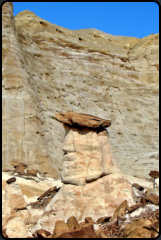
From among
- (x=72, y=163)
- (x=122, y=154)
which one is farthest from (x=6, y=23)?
(x=72, y=163)

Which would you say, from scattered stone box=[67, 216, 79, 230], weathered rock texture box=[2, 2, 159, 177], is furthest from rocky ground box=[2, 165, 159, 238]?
weathered rock texture box=[2, 2, 159, 177]

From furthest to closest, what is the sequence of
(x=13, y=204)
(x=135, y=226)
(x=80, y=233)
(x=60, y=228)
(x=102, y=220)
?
(x=13, y=204), (x=102, y=220), (x=60, y=228), (x=80, y=233), (x=135, y=226)

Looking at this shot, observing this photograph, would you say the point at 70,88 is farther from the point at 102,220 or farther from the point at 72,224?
the point at 72,224

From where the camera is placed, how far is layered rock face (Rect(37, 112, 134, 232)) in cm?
579

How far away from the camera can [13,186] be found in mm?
7246

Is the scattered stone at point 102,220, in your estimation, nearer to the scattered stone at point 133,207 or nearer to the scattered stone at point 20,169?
the scattered stone at point 133,207

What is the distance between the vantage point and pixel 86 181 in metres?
6.12

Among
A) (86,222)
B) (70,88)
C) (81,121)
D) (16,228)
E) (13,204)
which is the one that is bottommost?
(16,228)

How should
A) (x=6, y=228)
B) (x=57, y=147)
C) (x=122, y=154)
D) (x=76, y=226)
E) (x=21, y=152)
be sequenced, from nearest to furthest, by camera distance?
(x=76, y=226), (x=6, y=228), (x=21, y=152), (x=57, y=147), (x=122, y=154)

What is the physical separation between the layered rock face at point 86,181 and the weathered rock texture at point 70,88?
23.3ft

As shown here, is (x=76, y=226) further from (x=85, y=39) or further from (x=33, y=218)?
(x=85, y=39)

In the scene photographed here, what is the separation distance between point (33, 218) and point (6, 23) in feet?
41.8

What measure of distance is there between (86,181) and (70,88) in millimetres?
13901

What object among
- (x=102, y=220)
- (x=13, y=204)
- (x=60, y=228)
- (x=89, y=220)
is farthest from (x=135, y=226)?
(x=13, y=204)
